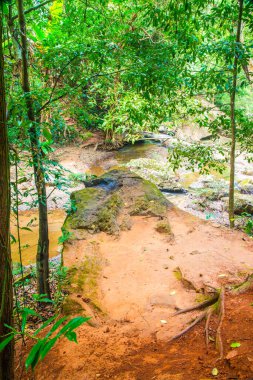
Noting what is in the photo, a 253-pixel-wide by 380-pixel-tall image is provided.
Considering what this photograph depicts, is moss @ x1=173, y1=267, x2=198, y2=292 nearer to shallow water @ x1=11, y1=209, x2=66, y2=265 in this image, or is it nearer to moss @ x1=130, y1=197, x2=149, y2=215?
moss @ x1=130, y1=197, x2=149, y2=215

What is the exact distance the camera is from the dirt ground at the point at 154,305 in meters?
2.38

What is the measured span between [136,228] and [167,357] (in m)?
3.92

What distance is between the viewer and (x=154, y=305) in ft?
12.7

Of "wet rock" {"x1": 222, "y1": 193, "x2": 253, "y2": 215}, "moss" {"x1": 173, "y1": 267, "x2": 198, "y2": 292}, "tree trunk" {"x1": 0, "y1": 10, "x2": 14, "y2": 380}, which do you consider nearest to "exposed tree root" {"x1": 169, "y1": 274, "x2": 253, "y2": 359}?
"moss" {"x1": 173, "y1": 267, "x2": 198, "y2": 292}

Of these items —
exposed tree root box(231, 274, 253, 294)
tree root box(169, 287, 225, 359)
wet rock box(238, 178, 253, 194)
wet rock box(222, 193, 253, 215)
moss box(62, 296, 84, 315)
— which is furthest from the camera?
wet rock box(238, 178, 253, 194)

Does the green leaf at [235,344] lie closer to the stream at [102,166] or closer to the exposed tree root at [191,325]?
the exposed tree root at [191,325]

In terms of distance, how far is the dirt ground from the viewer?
2383 mm

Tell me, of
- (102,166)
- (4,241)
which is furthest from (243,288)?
(102,166)

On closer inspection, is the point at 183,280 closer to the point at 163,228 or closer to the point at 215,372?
the point at 163,228

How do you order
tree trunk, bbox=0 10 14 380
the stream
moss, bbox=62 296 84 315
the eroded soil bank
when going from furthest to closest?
1. the stream
2. moss, bbox=62 296 84 315
3. the eroded soil bank
4. tree trunk, bbox=0 10 14 380

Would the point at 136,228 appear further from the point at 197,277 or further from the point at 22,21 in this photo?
the point at 22,21

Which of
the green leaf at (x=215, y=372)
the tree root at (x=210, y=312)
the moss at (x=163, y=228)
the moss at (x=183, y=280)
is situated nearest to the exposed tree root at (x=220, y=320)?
the tree root at (x=210, y=312)

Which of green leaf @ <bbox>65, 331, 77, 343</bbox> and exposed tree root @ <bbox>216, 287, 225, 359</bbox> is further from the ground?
green leaf @ <bbox>65, 331, 77, 343</bbox>

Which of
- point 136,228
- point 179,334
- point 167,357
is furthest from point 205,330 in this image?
point 136,228
